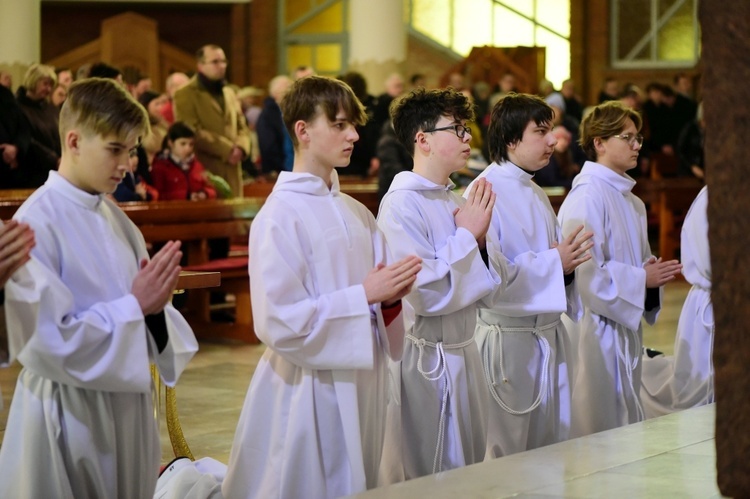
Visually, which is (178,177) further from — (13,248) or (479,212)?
(13,248)

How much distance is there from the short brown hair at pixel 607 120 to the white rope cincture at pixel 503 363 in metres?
1.13

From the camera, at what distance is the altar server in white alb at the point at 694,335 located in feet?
19.8

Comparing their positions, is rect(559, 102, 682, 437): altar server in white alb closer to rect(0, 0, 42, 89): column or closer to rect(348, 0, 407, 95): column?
rect(348, 0, 407, 95): column

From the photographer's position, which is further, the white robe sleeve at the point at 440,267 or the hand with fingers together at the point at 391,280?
the white robe sleeve at the point at 440,267

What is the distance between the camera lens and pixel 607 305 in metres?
5.33

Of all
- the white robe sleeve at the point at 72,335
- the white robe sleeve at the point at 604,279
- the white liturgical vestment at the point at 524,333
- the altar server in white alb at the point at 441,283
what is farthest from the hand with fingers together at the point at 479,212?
the white robe sleeve at the point at 72,335

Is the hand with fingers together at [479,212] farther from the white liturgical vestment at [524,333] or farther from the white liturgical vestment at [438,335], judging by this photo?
the white liturgical vestment at [524,333]

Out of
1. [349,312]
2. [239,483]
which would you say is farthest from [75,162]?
[239,483]

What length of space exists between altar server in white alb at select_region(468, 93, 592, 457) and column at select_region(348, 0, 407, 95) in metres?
9.91

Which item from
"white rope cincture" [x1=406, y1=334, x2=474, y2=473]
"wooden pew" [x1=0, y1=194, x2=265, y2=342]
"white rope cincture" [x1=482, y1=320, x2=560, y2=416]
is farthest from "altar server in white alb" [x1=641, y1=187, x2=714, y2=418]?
"wooden pew" [x1=0, y1=194, x2=265, y2=342]

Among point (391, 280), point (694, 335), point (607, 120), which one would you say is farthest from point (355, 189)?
point (391, 280)

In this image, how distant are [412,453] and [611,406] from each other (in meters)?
1.33

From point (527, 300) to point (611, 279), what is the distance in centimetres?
68

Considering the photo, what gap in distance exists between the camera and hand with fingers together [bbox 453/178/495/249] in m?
4.39
